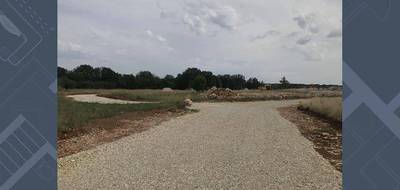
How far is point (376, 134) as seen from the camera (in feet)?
34.4

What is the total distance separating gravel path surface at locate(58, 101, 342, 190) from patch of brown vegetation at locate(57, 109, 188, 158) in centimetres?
68

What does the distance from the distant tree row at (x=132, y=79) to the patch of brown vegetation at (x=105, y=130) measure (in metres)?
68.7

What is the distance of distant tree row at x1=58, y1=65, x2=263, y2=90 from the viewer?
9519 centimetres

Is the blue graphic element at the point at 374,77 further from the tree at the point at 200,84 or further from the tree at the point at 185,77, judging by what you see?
the tree at the point at 185,77

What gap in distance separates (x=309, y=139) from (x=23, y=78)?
9308 mm

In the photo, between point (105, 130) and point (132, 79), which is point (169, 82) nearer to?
point (132, 79)

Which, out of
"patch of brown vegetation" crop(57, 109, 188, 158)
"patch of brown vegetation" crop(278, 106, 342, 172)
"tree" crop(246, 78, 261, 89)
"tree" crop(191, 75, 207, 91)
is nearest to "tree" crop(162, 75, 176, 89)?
"tree" crop(246, 78, 261, 89)

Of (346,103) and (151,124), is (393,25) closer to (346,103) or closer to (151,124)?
(346,103)

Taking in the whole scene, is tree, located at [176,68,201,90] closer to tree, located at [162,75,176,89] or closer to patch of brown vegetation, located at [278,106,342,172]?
tree, located at [162,75,176,89]

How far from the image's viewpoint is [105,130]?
17.6 meters

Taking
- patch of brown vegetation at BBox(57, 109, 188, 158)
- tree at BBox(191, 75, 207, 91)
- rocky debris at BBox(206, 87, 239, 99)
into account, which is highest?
tree at BBox(191, 75, 207, 91)

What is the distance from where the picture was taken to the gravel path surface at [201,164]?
8.77 m

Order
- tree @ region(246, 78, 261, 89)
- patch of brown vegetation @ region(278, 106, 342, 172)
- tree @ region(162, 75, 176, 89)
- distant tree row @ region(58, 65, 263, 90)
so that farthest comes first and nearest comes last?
tree @ region(246, 78, 261, 89) → tree @ region(162, 75, 176, 89) → distant tree row @ region(58, 65, 263, 90) → patch of brown vegetation @ region(278, 106, 342, 172)

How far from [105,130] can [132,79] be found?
83733 mm
